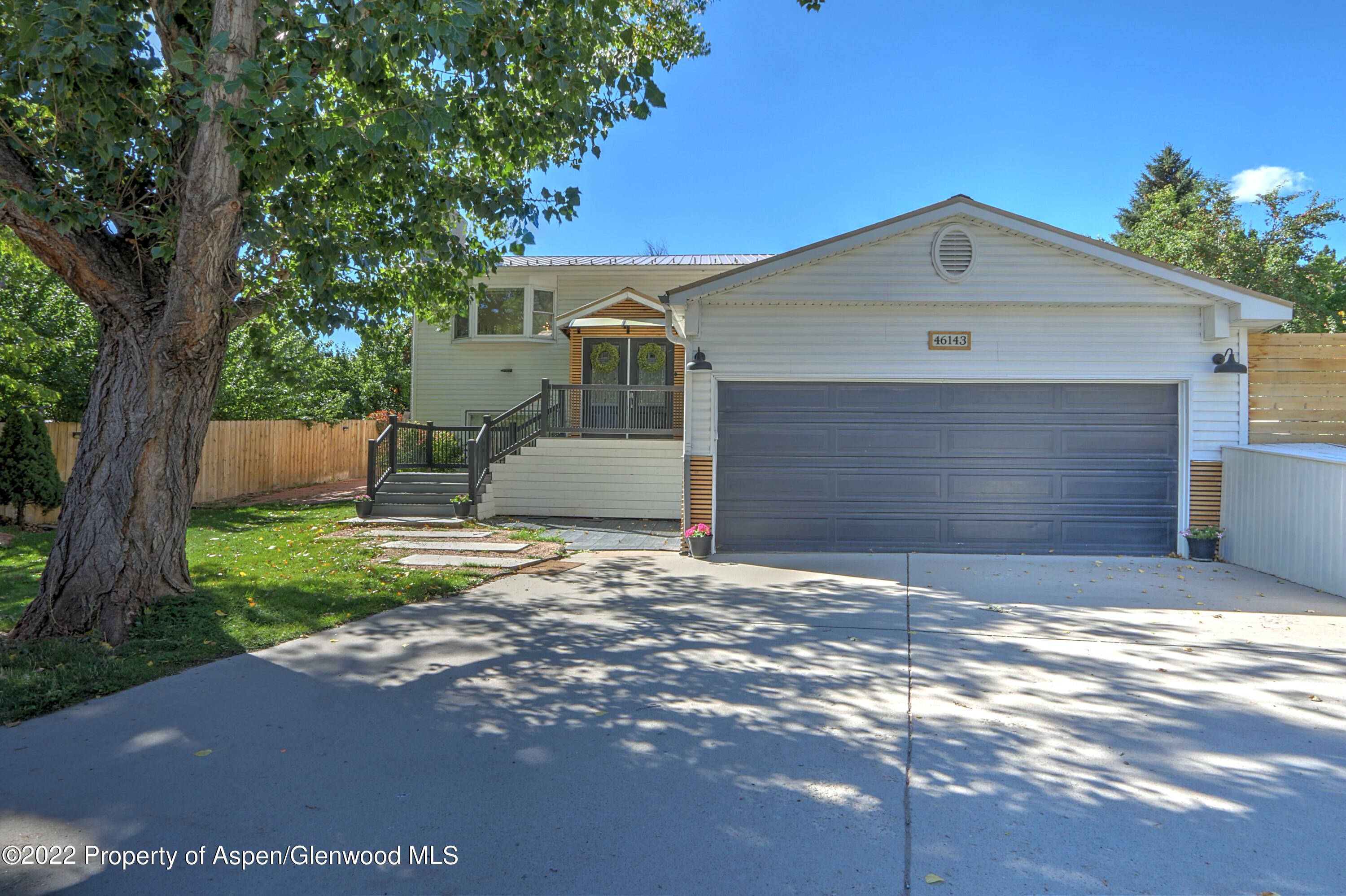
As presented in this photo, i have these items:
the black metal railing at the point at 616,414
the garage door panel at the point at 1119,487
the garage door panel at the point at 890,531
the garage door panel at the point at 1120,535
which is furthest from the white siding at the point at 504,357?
the garage door panel at the point at 1120,535

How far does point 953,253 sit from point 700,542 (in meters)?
4.83

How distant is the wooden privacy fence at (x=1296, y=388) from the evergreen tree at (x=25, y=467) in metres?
16.8

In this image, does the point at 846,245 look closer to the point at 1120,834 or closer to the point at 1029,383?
the point at 1029,383

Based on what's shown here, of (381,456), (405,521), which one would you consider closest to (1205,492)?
(405,521)

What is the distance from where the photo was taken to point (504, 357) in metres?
18.8

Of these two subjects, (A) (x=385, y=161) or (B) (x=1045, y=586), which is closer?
(A) (x=385, y=161)

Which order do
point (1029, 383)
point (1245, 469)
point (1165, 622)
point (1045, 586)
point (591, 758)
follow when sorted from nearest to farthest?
point (591, 758) < point (1165, 622) < point (1045, 586) < point (1245, 469) < point (1029, 383)

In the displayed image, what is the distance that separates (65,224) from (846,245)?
788 cm

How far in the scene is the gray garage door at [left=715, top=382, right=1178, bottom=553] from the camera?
10.4m

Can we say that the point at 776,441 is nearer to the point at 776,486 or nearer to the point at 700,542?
the point at 776,486

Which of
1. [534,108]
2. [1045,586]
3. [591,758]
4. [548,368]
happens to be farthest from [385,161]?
[548,368]

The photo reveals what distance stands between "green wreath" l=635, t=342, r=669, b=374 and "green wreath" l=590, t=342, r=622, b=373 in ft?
1.71

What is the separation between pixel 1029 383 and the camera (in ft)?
34.3

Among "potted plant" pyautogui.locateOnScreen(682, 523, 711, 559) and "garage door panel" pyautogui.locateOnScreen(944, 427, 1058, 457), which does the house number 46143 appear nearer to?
"garage door panel" pyautogui.locateOnScreen(944, 427, 1058, 457)
